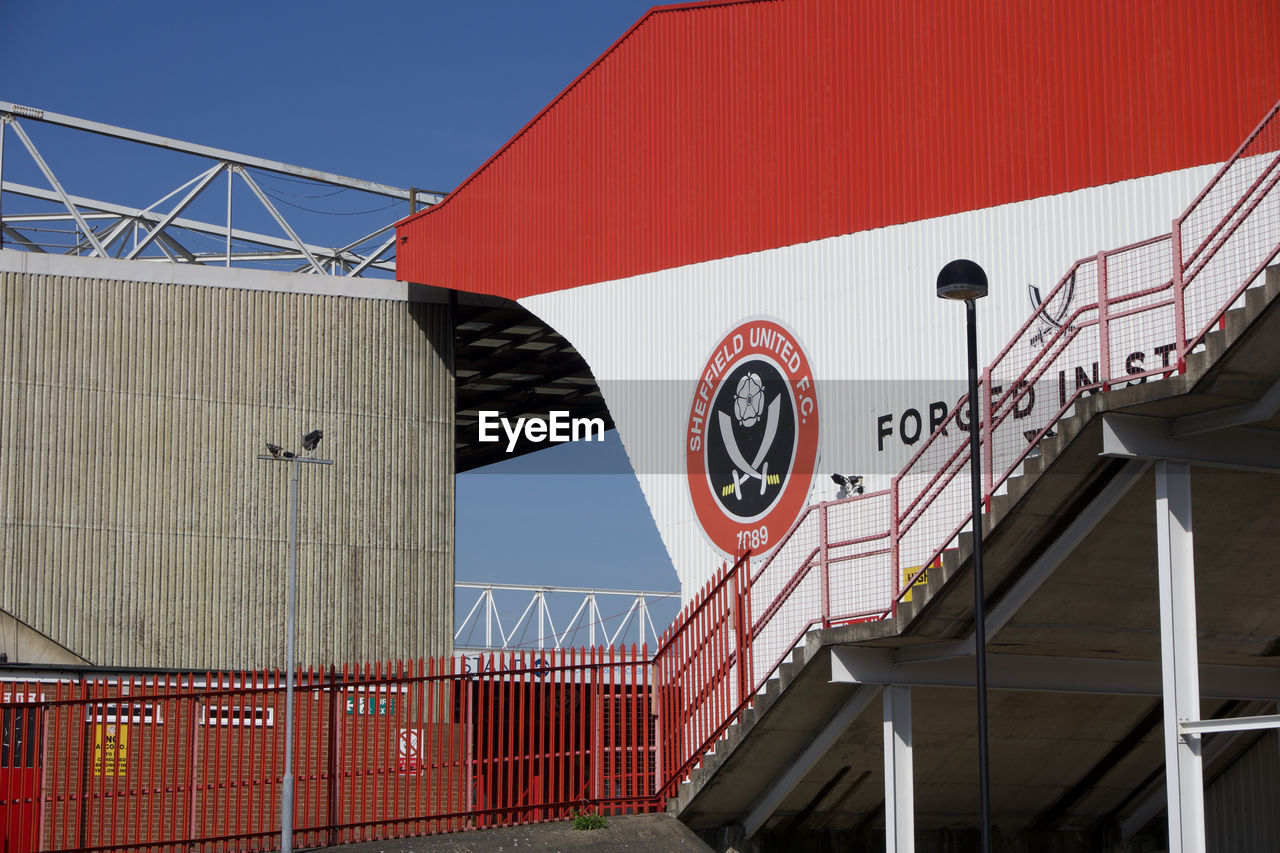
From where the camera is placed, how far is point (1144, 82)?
21.1 metres

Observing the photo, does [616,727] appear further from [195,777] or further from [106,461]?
[106,461]

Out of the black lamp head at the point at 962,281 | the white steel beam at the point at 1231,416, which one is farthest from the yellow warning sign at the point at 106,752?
the white steel beam at the point at 1231,416

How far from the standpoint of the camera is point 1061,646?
19.0 meters

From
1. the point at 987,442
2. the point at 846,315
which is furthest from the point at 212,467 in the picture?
the point at 987,442

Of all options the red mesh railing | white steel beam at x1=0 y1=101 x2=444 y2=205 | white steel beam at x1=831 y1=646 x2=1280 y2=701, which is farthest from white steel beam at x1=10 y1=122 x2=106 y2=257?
white steel beam at x1=831 y1=646 x2=1280 y2=701

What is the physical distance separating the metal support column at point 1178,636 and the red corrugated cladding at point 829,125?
711 cm

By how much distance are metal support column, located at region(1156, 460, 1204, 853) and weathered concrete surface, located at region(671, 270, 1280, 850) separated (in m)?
0.99

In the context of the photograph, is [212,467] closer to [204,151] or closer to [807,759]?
[204,151]

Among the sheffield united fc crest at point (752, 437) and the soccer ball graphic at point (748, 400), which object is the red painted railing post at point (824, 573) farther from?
the soccer ball graphic at point (748, 400)

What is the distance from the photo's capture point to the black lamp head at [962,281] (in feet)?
46.5

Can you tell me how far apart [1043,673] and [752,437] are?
8.78 metres

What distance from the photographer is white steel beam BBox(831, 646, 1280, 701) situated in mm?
18000

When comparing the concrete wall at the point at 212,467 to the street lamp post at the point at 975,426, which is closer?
the street lamp post at the point at 975,426

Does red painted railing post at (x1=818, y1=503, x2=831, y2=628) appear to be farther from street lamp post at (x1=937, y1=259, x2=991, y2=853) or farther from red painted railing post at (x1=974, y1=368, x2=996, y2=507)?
street lamp post at (x1=937, y1=259, x2=991, y2=853)
